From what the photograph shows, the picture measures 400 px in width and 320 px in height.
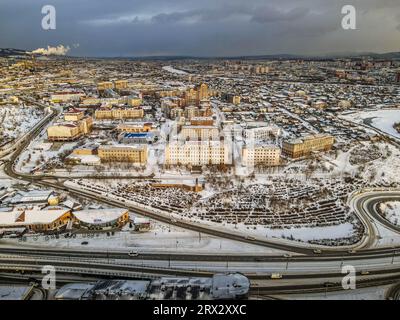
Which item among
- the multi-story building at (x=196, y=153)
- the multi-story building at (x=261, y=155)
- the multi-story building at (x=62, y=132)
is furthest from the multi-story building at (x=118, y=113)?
the multi-story building at (x=261, y=155)

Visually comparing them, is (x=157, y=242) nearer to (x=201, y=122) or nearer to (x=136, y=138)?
(x=136, y=138)


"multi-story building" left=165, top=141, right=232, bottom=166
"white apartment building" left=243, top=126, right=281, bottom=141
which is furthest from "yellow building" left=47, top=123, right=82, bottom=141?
"white apartment building" left=243, top=126, right=281, bottom=141

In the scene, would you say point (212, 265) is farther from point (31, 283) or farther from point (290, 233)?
point (31, 283)

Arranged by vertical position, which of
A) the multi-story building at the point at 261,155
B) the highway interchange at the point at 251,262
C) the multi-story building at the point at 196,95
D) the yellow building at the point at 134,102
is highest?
the multi-story building at the point at 196,95

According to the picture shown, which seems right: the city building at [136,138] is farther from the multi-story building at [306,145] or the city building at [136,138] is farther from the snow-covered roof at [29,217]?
the snow-covered roof at [29,217]

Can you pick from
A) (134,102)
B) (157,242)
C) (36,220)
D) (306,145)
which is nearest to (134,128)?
(134,102)

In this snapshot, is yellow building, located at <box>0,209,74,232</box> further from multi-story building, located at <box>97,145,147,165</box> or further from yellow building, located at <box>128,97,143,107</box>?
yellow building, located at <box>128,97,143,107</box>

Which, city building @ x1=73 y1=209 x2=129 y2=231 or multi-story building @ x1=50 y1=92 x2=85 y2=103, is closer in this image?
city building @ x1=73 y1=209 x2=129 y2=231
